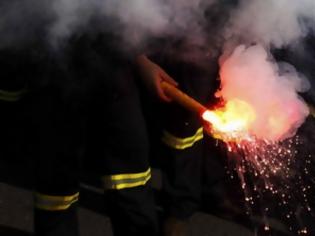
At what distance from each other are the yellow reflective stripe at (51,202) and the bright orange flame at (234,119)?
26.7 inches

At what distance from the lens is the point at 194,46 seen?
8.79ft

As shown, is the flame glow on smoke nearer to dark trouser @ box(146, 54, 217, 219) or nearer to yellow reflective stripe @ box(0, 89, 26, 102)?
dark trouser @ box(146, 54, 217, 219)

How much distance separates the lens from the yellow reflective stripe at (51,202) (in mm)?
2565

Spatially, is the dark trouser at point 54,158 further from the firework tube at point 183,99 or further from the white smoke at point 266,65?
the white smoke at point 266,65

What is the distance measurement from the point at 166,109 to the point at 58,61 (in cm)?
74

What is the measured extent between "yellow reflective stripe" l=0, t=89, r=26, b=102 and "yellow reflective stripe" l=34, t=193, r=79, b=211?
467mm

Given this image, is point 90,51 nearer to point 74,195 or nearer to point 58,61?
point 58,61

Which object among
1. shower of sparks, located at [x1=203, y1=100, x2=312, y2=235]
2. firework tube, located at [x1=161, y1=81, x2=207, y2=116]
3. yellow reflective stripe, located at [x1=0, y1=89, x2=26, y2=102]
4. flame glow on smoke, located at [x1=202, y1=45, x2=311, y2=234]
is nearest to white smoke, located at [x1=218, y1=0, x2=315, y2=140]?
flame glow on smoke, located at [x1=202, y1=45, x2=311, y2=234]

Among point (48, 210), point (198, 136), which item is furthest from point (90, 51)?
point (198, 136)

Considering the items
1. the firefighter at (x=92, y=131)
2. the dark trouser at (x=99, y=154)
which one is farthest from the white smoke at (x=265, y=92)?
the dark trouser at (x=99, y=154)

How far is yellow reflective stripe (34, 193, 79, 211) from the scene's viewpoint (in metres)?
2.57

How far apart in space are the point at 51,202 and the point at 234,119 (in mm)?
824

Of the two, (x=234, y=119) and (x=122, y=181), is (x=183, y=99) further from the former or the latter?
(x=122, y=181)

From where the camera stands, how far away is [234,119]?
2.44m
